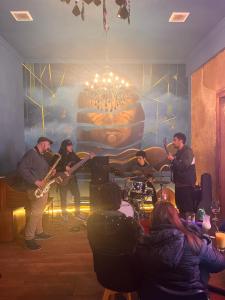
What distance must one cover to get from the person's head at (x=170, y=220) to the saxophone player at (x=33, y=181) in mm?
3306

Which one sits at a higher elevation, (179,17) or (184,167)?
(179,17)

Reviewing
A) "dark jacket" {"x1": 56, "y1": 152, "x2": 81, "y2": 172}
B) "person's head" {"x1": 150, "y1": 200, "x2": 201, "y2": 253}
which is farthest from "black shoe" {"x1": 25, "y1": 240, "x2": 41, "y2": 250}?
"person's head" {"x1": 150, "y1": 200, "x2": 201, "y2": 253}

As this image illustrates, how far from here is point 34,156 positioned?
5316mm

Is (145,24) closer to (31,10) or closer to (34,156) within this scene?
(31,10)

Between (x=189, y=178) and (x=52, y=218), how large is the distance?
119 inches

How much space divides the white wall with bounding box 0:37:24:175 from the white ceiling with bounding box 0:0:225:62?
32 cm

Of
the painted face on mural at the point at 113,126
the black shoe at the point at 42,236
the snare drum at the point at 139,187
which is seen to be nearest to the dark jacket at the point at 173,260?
the black shoe at the point at 42,236

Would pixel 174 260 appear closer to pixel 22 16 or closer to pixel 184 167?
pixel 184 167

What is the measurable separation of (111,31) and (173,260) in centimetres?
510

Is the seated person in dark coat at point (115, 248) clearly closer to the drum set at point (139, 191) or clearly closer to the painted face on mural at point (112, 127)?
the drum set at point (139, 191)

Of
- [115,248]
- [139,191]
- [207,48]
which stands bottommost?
[139,191]

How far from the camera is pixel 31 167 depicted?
533 cm

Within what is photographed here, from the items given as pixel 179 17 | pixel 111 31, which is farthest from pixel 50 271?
pixel 179 17

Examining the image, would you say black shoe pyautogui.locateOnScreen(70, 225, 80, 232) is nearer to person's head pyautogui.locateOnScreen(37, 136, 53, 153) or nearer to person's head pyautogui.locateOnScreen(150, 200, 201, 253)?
person's head pyautogui.locateOnScreen(37, 136, 53, 153)
